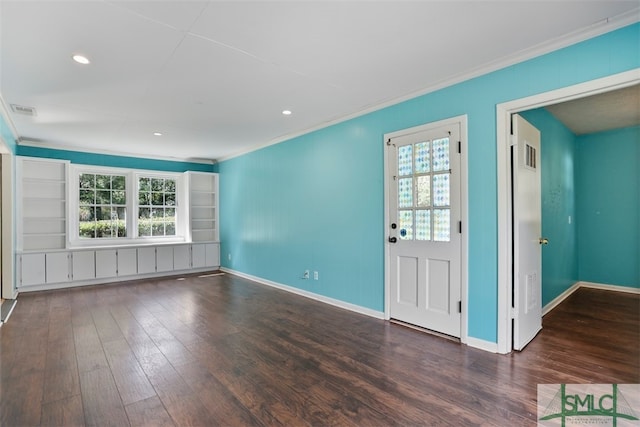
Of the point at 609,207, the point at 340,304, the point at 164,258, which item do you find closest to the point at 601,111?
the point at 609,207

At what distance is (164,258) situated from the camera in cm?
651

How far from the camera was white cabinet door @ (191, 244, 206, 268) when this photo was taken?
6.89 metres

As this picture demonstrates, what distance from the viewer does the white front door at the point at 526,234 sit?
278 centimetres

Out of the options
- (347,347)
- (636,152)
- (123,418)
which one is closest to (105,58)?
(123,418)

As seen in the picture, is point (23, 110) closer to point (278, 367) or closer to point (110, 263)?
point (110, 263)

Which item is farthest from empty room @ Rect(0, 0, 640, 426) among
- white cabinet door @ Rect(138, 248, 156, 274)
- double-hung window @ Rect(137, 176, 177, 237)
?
double-hung window @ Rect(137, 176, 177, 237)

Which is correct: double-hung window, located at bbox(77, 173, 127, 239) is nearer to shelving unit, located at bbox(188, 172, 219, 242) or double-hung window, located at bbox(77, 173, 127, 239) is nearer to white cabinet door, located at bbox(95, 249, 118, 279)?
white cabinet door, located at bbox(95, 249, 118, 279)

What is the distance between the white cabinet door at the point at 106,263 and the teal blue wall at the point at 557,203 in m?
6.97

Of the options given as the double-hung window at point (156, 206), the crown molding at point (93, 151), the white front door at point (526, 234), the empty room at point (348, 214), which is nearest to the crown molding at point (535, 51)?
the empty room at point (348, 214)

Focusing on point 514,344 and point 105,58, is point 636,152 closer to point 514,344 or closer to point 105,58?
point 514,344

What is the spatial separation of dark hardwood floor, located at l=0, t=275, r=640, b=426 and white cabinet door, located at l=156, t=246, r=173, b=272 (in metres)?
2.32

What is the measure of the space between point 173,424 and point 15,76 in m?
3.46

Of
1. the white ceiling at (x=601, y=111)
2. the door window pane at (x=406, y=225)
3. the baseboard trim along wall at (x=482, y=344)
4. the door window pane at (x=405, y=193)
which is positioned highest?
the white ceiling at (x=601, y=111)

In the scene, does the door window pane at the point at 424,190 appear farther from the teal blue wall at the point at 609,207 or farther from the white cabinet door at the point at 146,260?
the white cabinet door at the point at 146,260
